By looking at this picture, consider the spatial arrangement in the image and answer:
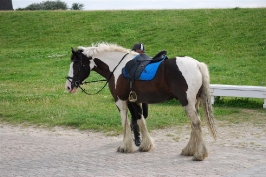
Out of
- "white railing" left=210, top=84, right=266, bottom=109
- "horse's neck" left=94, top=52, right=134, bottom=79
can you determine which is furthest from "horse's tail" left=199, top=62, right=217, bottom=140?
"white railing" left=210, top=84, right=266, bottom=109

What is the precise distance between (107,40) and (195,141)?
2104 cm

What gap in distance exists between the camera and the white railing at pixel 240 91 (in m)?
12.7

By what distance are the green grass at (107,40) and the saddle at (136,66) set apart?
7.11ft

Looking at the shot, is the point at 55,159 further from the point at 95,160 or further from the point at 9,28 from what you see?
the point at 9,28

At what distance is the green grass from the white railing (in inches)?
15.1

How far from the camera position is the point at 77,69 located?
9.45m

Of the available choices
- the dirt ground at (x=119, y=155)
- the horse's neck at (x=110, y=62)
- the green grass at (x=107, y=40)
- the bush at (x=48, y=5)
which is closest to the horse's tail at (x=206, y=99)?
the dirt ground at (x=119, y=155)

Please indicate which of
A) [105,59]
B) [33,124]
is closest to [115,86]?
[105,59]

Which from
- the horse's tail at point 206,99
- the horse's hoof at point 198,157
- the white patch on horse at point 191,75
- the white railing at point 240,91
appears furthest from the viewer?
the white railing at point 240,91

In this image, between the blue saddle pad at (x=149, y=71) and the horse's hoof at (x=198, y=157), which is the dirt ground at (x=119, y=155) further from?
the blue saddle pad at (x=149, y=71)

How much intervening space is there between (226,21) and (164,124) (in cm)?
1861

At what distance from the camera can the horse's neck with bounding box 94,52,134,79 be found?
9.32 meters

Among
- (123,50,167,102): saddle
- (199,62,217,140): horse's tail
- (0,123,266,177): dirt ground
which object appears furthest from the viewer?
(123,50,167,102): saddle

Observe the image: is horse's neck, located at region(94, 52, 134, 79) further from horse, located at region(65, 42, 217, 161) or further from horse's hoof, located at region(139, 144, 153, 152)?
horse's hoof, located at region(139, 144, 153, 152)
